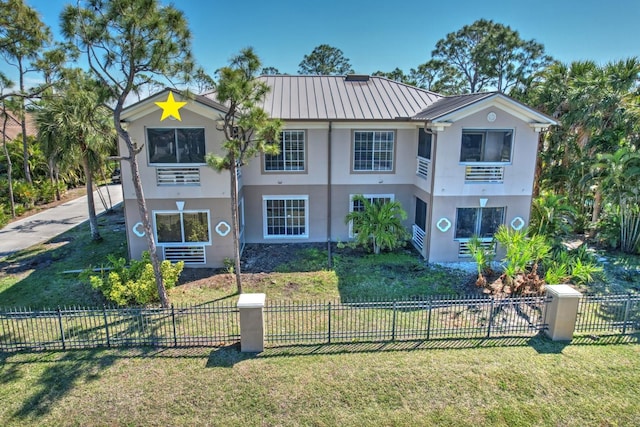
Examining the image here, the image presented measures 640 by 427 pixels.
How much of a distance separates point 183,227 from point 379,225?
7351mm

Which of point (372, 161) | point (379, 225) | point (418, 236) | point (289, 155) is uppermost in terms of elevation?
point (289, 155)

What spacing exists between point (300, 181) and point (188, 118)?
5.12 metres

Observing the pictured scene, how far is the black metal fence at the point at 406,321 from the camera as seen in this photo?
32.2 feet

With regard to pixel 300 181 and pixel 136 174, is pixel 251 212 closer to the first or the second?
pixel 300 181

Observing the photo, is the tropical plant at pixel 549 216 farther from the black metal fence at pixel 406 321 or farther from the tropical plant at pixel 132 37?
the tropical plant at pixel 132 37

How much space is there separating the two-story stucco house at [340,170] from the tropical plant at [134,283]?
2.00 metres

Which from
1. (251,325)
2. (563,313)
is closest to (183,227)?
(251,325)

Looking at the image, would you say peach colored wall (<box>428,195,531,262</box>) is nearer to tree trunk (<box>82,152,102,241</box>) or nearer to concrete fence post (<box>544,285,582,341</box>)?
concrete fence post (<box>544,285,582,341</box>)

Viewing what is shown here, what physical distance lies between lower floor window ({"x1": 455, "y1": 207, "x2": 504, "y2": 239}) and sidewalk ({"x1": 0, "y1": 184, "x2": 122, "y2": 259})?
18249mm

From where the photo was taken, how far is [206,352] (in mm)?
9328

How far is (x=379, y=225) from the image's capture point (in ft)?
51.6

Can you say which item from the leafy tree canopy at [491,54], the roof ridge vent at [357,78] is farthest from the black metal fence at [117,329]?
the leafy tree canopy at [491,54]

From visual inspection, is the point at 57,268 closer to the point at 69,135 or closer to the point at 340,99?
the point at 69,135

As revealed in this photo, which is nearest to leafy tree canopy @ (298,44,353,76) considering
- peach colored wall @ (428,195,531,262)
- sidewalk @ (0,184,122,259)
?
sidewalk @ (0,184,122,259)
